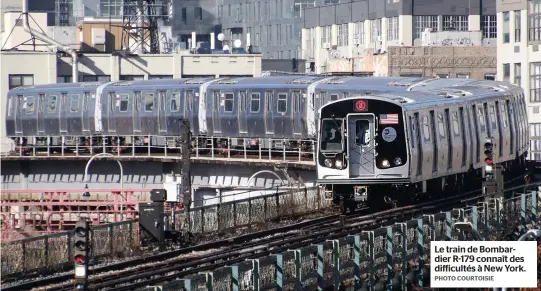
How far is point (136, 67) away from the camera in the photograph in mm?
73062

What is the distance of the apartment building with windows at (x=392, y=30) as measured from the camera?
83062mm

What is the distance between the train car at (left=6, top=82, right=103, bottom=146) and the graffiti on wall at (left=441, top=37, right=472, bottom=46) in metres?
29.9

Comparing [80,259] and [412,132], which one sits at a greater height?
[412,132]

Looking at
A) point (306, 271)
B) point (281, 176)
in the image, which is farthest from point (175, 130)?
point (306, 271)

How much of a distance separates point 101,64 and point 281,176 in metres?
24.8

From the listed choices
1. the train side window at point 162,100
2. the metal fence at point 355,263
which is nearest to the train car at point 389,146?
the metal fence at point 355,263

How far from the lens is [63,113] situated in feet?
196

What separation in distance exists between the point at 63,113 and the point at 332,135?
2797cm

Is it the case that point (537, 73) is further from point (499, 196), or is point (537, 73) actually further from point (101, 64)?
→ point (499, 196)

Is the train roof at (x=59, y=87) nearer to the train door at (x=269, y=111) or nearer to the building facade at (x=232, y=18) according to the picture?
the train door at (x=269, y=111)

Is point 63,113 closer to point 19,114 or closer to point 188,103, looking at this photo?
point 19,114

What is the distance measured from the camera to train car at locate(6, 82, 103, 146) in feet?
193
